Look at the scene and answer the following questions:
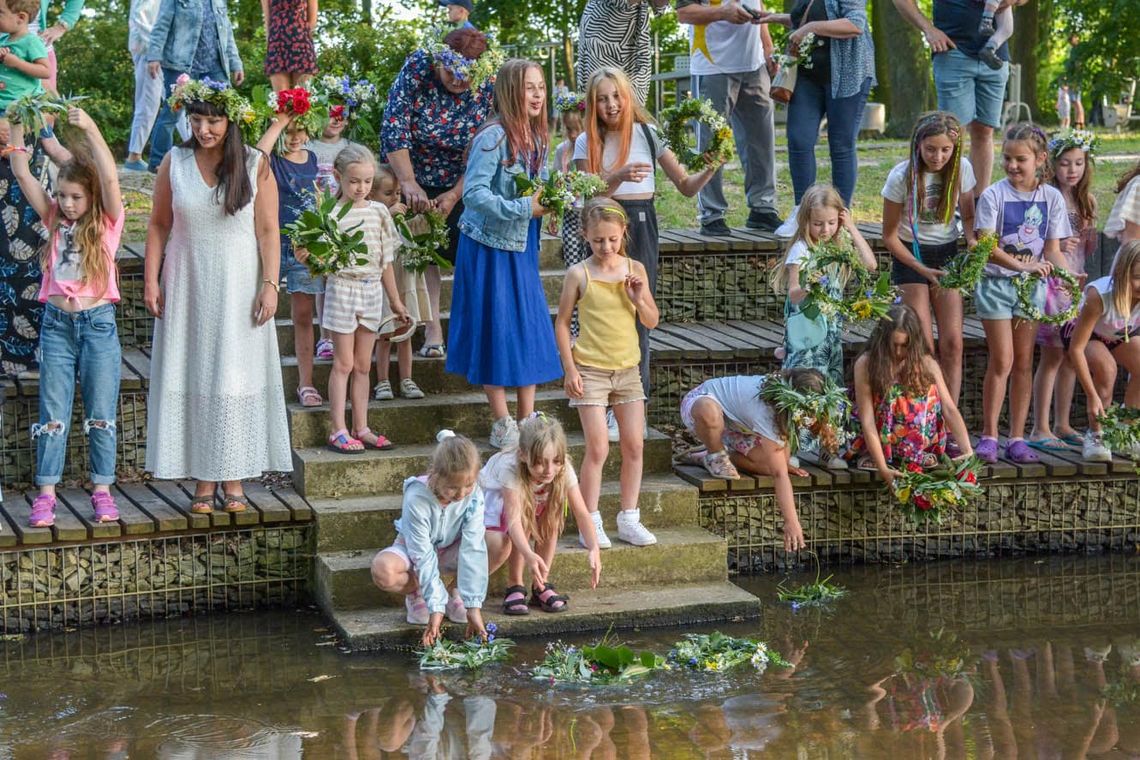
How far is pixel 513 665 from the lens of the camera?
5648 millimetres

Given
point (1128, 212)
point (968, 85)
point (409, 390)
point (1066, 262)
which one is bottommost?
point (409, 390)

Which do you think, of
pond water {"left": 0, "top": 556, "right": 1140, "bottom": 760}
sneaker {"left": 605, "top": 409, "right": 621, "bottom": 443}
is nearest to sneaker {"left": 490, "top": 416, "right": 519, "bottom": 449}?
sneaker {"left": 605, "top": 409, "right": 621, "bottom": 443}

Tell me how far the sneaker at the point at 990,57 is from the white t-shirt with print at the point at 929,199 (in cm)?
114

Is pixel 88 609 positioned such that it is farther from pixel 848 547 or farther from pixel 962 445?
pixel 962 445

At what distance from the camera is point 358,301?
6793 mm

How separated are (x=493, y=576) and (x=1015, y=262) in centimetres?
306

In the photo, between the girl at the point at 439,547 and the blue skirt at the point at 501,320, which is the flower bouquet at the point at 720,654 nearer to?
the girl at the point at 439,547

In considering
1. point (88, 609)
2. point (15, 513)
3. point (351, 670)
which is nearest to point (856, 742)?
point (351, 670)

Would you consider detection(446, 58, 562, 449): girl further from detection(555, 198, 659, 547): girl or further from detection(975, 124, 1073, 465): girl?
detection(975, 124, 1073, 465): girl

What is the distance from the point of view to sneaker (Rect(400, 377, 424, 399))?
23.6 ft

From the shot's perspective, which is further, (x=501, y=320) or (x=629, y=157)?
(x=629, y=157)

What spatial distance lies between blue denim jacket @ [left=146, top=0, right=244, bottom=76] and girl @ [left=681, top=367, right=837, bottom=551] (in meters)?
4.70

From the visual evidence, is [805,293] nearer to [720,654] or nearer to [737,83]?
[720,654]

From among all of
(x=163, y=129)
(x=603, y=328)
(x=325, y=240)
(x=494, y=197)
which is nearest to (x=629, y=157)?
(x=494, y=197)
